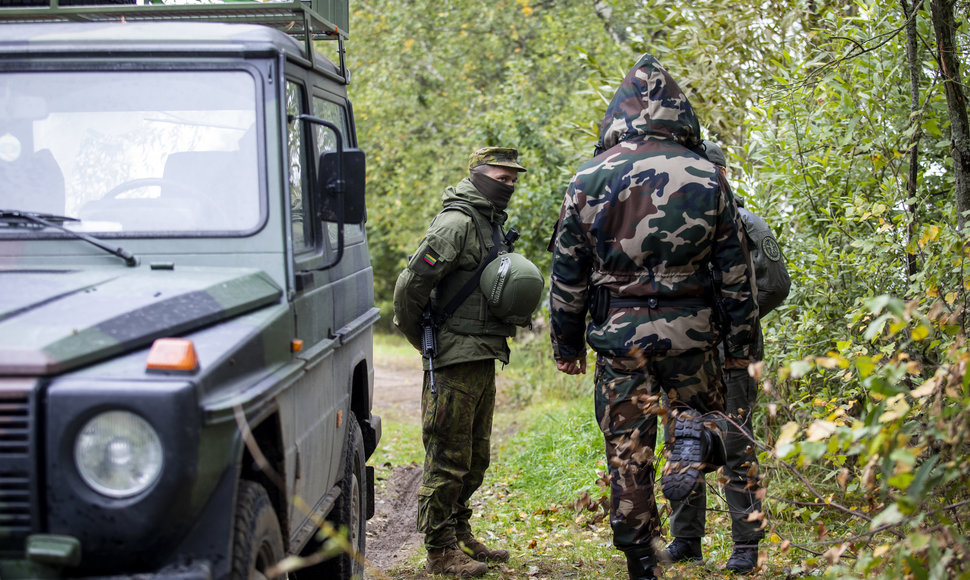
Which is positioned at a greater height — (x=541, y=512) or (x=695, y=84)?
(x=695, y=84)

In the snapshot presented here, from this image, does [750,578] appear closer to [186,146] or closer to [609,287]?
[609,287]

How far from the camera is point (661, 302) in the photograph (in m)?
4.29

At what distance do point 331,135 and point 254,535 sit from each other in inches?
95.1

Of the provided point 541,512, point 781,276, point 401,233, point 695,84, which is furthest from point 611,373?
point 401,233

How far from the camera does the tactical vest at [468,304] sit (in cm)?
523

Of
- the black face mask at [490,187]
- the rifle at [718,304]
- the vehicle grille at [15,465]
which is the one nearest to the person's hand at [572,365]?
the rifle at [718,304]

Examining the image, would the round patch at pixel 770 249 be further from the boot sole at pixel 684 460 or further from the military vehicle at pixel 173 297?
the military vehicle at pixel 173 297

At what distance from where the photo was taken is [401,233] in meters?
19.3

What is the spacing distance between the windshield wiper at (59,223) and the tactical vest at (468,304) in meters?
2.12

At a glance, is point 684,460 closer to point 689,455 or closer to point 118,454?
point 689,455

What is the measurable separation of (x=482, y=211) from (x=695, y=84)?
3.74 meters

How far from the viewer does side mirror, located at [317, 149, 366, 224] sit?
12.3ft

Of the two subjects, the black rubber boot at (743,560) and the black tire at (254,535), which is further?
the black rubber boot at (743,560)

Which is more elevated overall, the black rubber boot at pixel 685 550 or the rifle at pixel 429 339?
the rifle at pixel 429 339
